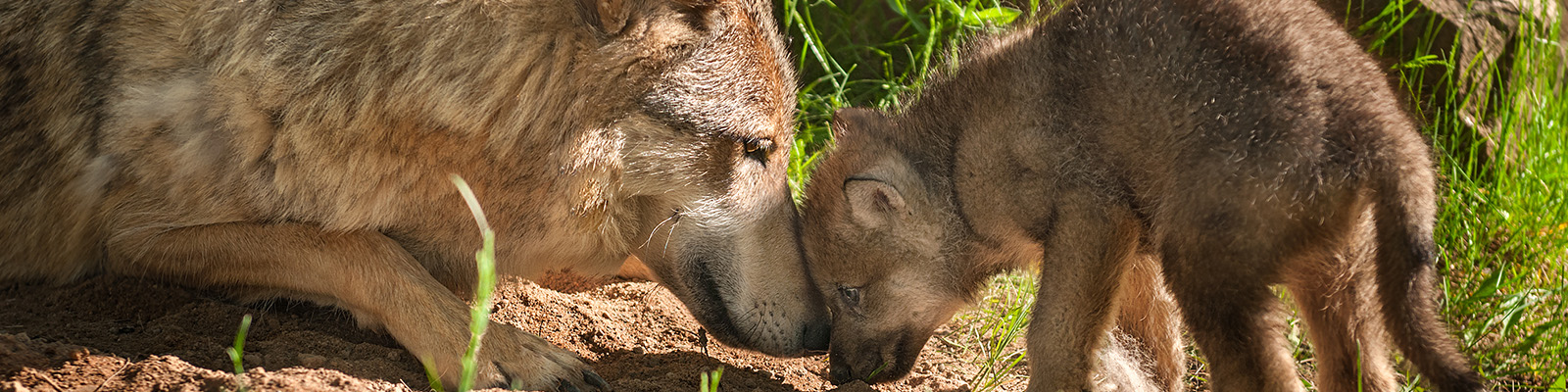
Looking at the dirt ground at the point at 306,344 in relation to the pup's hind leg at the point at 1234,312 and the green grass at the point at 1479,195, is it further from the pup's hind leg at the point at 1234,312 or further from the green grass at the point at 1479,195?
the pup's hind leg at the point at 1234,312

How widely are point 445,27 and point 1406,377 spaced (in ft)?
9.42

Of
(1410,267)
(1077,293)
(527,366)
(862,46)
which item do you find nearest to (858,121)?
(1077,293)

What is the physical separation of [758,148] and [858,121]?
48cm

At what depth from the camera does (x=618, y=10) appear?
3.23 m

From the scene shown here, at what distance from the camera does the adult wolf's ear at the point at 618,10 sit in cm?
322

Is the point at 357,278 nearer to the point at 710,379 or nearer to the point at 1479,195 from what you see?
the point at 710,379

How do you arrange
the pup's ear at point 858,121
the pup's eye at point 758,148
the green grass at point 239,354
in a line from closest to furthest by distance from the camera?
the green grass at point 239,354 < the pup's eye at point 758,148 < the pup's ear at point 858,121

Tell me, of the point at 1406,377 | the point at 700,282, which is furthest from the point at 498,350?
the point at 1406,377

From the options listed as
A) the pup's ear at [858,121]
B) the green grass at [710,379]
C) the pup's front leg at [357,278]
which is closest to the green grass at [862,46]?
the pup's ear at [858,121]

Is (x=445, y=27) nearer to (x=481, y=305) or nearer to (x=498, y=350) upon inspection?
(x=498, y=350)

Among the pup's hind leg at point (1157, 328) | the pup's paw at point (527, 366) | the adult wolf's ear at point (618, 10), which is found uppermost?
the adult wolf's ear at point (618, 10)

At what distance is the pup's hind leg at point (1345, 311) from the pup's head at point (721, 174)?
4.49ft

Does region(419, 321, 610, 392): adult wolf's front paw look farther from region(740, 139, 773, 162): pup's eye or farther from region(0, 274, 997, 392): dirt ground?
region(740, 139, 773, 162): pup's eye

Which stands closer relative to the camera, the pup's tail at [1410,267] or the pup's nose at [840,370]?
the pup's tail at [1410,267]
